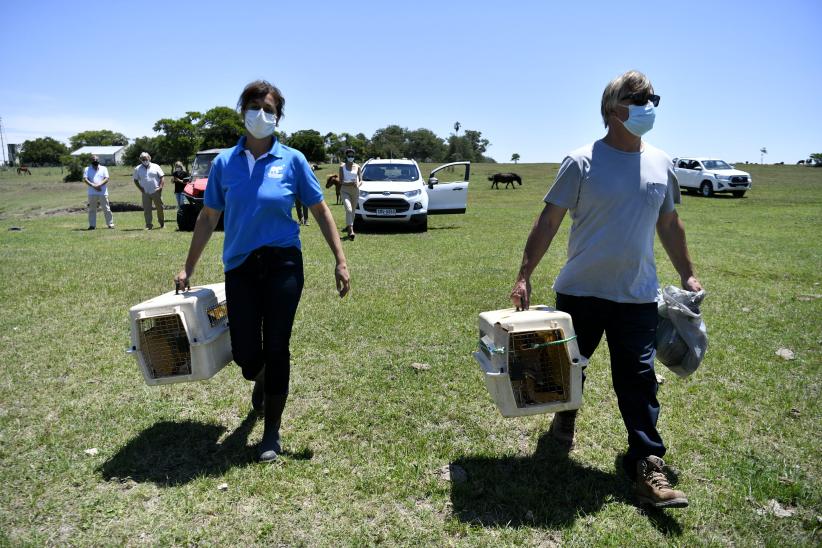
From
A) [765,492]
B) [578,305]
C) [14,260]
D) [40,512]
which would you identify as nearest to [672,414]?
[765,492]

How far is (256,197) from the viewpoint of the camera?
10.9 feet

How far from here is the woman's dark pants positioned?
11.1 ft

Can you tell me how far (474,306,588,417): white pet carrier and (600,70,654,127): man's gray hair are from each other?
115 centimetres

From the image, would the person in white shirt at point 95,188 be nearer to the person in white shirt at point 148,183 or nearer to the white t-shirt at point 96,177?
the white t-shirt at point 96,177

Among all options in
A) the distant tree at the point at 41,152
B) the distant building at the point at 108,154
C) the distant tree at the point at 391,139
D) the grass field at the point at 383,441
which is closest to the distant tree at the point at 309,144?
the distant tree at the point at 391,139

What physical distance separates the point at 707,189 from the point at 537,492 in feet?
96.7

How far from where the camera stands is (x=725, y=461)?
342 centimetres

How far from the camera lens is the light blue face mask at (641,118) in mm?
2990

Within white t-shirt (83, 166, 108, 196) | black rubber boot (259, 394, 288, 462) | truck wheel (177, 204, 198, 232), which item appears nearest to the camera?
black rubber boot (259, 394, 288, 462)

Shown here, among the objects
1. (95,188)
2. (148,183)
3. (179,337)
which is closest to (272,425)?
(179,337)

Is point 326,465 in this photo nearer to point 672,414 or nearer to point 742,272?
point 672,414

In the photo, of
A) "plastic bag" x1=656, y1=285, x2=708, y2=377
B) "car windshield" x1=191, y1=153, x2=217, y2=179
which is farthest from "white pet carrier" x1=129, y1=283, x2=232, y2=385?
"car windshield" x1=191, y1=153, x2=217, y2=179

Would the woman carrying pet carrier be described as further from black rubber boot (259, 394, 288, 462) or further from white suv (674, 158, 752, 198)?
white suv (674, 158, 752, 198)

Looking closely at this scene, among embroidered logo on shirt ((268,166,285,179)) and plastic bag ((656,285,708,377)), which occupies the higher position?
embroidered logo on shirt ((268,166,285,179))
